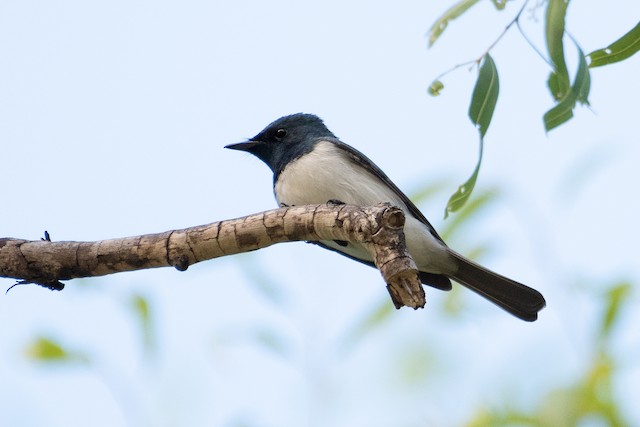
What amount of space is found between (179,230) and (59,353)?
33.8 inches

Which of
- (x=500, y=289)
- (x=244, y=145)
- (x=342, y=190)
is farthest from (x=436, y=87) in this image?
(x=244, y=145)

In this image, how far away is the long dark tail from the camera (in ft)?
18.0

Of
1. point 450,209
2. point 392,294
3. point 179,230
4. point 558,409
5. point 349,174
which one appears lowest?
point 558,409

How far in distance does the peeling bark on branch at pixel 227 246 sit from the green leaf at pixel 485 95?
2.35 ft

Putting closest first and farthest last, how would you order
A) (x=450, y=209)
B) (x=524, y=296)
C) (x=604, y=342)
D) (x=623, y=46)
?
(x=604, y=342) → (x=623, y=46) → (x=450, y=209) → (x=524, y=296)

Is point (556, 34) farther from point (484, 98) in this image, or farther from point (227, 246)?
point (227, 246)

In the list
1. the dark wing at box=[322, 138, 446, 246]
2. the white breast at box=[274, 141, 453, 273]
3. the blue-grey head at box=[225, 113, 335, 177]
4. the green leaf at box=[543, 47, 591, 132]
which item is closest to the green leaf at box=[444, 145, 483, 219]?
the green leaf at box=[543, 47, 591, 132]

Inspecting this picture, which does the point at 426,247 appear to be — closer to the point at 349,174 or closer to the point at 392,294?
the point at 349,174

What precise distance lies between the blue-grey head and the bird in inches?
5.7

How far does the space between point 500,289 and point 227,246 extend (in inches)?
76.8

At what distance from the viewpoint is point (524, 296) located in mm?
5496

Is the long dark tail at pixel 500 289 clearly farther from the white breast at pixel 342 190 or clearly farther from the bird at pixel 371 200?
the white breast at pixel 342 190

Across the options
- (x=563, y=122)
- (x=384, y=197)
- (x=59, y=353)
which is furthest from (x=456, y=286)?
(x=59, y=353)

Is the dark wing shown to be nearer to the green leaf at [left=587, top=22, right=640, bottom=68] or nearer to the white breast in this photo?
the white breast
